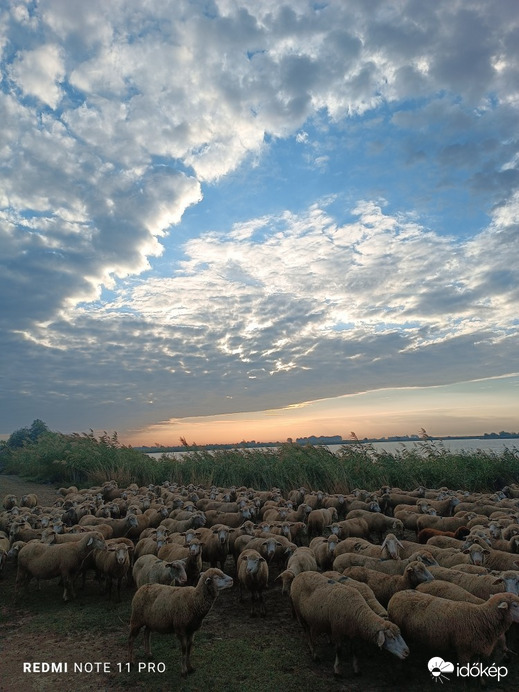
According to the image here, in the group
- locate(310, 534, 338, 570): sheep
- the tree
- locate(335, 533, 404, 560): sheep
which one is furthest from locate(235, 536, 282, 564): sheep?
the tree

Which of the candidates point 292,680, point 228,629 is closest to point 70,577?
→ point 228,629

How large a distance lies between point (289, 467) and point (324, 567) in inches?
510

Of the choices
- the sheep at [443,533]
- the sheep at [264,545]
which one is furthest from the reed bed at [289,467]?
the sheep at [264,545]

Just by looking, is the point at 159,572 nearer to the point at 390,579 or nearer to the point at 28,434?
the point at 390,579

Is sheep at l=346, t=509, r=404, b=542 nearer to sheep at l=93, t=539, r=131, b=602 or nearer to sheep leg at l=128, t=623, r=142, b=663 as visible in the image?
sheep at l=93, t=539, r=131, b=602

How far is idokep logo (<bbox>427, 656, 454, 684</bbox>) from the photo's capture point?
6076mm

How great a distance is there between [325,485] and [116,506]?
10397 mm

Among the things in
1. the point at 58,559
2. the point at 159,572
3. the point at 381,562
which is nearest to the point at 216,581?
the point at 159,572

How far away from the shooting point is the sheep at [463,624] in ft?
19.4

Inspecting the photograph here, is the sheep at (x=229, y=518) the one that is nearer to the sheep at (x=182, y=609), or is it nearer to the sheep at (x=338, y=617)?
the sheep at (x=338, y=617)

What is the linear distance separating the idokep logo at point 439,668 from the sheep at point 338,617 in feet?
2.57

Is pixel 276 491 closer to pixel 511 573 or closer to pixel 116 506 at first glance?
pixel 116 506

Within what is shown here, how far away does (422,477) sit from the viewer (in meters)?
21.0

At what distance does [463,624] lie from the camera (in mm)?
5973
